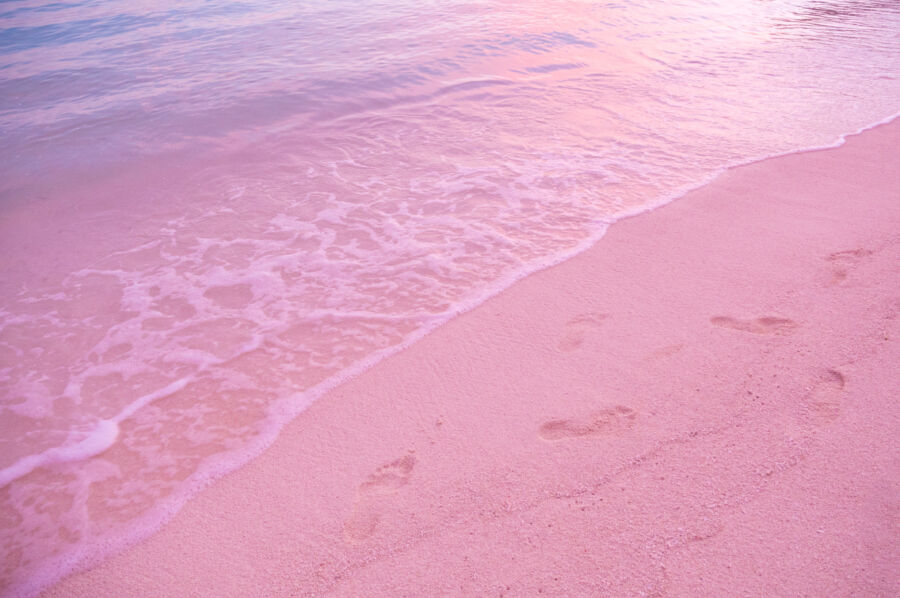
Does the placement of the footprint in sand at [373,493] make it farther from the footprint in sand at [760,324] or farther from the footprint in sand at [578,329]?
the footprint in sand at [760,324]

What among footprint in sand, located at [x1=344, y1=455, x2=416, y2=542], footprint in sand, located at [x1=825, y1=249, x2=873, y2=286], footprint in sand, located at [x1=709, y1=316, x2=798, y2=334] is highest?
footprint in sand, located at [x1=825, y1=249, x2=873, y2=286]

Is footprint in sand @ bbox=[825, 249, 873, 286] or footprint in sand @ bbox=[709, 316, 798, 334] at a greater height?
footprint in sand @ bbox=[825, 249, 873, 286]

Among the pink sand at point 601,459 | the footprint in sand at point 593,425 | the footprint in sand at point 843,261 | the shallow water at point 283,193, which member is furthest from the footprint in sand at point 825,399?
the shallow water at point 283,193

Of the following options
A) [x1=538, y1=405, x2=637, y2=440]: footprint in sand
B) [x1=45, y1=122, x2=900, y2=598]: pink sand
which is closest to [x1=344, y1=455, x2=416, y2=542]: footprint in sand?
[x1=45, y1=122, x2=900, y2=598]: pink sand

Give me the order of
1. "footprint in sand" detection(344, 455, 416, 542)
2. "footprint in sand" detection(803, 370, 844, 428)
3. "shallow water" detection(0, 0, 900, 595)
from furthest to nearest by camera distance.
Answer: "shallow water" detection(0, 0, 900, 595) → "footprint in sand" detection(803, 370, 844, 428) → "footprint in sand" detection(344, 455, 416, 542)

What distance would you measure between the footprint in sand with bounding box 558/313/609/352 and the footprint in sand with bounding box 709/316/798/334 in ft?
2.11

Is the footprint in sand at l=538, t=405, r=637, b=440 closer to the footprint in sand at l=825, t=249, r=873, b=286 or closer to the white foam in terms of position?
the footprint in sand at l=825, t=249, r=873, b=286

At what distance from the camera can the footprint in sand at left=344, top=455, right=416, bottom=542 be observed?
2139mm

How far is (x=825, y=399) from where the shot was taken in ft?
8.04

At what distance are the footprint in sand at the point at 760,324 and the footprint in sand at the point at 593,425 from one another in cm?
93

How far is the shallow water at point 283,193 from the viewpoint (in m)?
2.74

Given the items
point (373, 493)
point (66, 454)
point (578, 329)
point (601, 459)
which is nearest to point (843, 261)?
point (578, 329)

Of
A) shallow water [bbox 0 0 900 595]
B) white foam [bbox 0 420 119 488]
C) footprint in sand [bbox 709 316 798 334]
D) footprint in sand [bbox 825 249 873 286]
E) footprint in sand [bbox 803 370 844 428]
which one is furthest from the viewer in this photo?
footprint in sand [bbox 825 249 873 286]

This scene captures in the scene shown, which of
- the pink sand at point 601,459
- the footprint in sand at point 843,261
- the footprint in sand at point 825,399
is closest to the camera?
the pink sand at point 601,459
